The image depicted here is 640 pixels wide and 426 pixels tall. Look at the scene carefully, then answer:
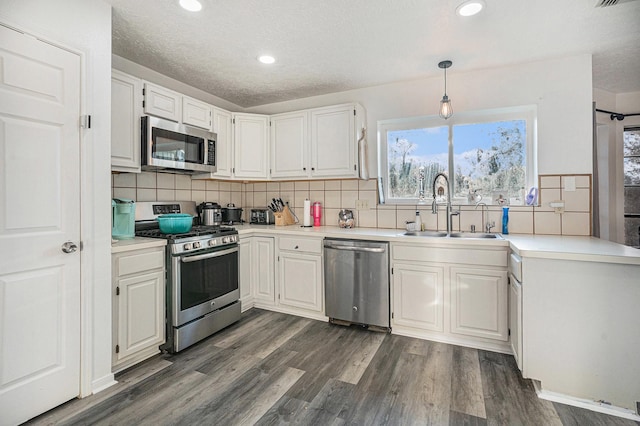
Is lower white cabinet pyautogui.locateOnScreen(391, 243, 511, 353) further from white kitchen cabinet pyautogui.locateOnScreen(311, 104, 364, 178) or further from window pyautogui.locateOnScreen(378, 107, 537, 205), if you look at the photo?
white kitchen cabinet pyautogui.locateOnScreen(311, 104, 364, 178)

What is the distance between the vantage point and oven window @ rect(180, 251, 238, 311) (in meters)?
2.42

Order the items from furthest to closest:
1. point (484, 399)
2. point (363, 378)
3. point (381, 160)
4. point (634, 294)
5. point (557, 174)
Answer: point (381, 160), point (557, 174), point (363, 378), point (484, 399), point (634, 294)

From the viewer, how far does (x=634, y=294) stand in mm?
1672

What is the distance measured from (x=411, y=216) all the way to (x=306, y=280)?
1.24 m

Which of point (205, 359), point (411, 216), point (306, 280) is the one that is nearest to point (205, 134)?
point (306, 280)

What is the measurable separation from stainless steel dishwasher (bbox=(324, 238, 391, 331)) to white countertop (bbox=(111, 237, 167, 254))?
139 cm

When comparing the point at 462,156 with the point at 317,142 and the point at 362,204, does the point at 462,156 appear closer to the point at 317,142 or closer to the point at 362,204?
the point at 362,204

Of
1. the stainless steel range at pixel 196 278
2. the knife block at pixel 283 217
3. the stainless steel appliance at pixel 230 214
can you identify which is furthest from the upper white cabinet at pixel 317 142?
the stainless steel range at pixel 196 278

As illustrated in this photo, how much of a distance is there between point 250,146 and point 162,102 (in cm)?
105

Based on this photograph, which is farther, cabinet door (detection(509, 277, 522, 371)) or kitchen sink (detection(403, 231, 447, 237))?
kitchen sink (detection(403, 231, 447, 237))

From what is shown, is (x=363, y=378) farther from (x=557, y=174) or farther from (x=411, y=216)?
(x=557, y=174)

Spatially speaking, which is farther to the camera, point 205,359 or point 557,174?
point 557,174

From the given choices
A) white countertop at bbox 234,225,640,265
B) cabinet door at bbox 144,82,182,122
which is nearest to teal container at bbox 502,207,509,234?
white countertop at bbox 234,225,640,265

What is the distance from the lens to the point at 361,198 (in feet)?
11.2
